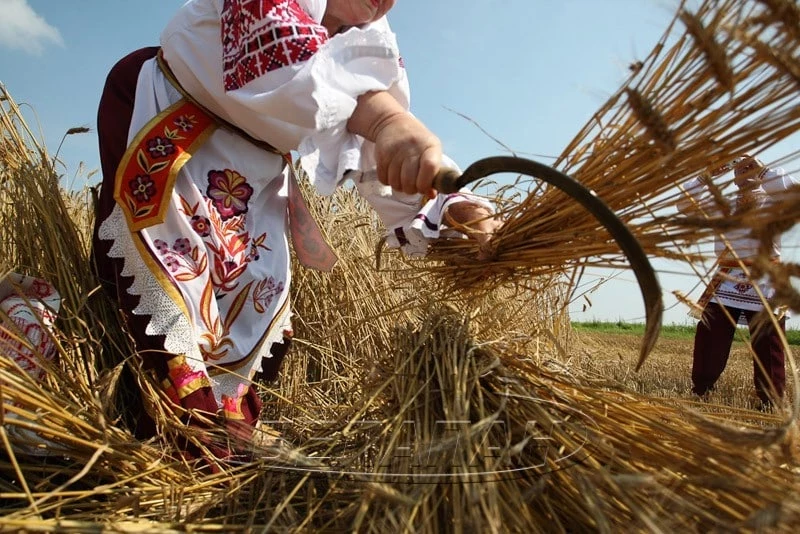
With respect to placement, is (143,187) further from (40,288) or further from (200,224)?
(40,288)

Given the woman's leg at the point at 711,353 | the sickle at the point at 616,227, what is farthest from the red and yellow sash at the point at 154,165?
the woman's leg at the point at 711,353

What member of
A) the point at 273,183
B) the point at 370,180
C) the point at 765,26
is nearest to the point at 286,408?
the point at 273,183

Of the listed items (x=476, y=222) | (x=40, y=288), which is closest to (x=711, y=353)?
(x=476, y=222)

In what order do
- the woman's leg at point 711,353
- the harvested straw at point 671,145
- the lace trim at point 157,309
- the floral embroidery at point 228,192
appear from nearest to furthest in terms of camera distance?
the harvested straw at point 671,145 < the lace trim at point 157,309 < the floral embroidery at point 228,192 < the woman's leg at point 711,353

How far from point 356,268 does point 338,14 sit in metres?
1.32

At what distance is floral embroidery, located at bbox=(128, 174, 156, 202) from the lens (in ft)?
3.84

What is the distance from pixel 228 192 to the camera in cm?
128

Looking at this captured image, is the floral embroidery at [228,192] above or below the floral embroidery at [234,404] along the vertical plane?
above

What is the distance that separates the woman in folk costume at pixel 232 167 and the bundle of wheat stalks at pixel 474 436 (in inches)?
5.1

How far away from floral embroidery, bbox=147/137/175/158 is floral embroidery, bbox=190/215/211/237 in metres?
0.13

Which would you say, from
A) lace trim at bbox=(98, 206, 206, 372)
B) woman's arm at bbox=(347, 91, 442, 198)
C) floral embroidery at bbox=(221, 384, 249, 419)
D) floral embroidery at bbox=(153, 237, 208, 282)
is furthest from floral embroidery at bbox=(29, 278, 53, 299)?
woman's arm at bbox=(347, 91, 442, 198)

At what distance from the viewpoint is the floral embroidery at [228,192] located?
126cm

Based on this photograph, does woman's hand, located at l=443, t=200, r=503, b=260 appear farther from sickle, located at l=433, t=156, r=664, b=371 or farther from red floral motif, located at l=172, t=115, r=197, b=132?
red floral motif, located at l=172, t=115, r=197, b=132

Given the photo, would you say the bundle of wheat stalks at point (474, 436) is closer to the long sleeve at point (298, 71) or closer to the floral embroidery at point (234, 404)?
the floral embroidery at point (234, 404)
